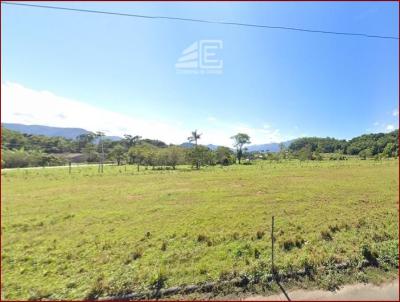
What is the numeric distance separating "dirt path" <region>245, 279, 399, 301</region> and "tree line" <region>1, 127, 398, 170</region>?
544 cm

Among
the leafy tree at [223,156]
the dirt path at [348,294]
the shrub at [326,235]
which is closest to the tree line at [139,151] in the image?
the leafy tree at [223,156]

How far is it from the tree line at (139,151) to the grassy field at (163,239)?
548 mm

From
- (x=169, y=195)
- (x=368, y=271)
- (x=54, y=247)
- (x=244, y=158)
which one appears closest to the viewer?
(x=368, y=271)

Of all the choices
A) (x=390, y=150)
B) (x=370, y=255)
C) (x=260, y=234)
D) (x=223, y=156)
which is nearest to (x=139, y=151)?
(x=223, y=156)

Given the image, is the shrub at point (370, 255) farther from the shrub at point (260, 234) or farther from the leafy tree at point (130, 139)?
the leafy tree at point (130, 139)

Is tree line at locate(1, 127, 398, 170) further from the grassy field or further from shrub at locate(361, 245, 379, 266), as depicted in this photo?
shrub at locate(361, 245, 379, 266)

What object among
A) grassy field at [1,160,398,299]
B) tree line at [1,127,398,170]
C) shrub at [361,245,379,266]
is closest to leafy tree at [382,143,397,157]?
tree line at [1,127,398,170]

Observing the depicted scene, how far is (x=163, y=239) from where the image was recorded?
19.2 ft

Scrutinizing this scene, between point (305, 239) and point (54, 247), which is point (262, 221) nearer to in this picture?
point (305, 239)

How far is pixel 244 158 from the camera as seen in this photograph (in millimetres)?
62062

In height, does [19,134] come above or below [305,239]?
above

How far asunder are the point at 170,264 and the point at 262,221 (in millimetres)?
3865

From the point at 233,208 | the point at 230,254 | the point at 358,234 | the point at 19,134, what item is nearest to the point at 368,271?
the point at 358,234

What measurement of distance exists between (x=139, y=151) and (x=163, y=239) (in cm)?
3433
